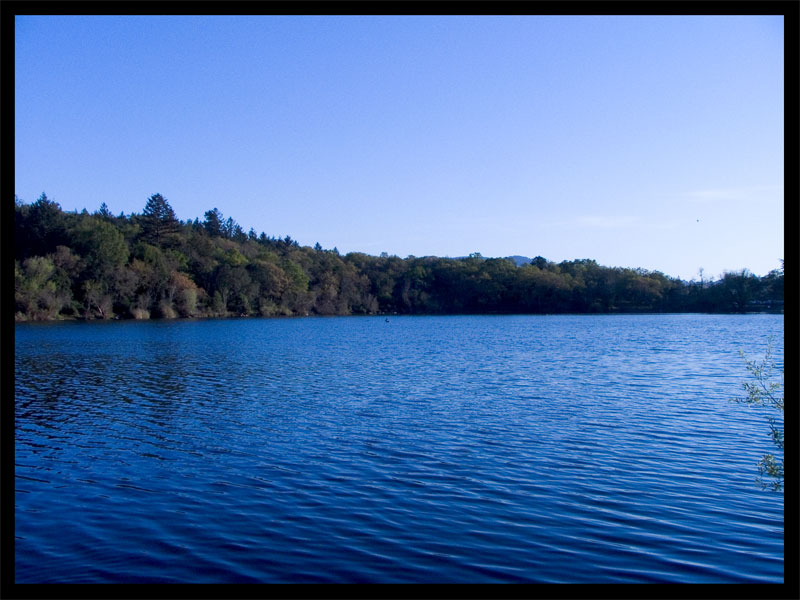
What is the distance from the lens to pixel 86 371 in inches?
1124

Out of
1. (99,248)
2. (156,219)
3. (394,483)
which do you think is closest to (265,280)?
(156,219)

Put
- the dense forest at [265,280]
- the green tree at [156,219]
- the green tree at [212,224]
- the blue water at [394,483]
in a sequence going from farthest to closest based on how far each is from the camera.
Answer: the green tree at [212,224]
the green tree at [156,219]
the dense forest at [265,280]
the blue water at [394,483]

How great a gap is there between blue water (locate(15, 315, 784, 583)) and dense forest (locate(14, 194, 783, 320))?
43.8 metres

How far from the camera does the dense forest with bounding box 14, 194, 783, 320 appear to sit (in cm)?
8162

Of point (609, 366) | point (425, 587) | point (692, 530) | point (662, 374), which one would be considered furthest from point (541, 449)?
point (609, 366)

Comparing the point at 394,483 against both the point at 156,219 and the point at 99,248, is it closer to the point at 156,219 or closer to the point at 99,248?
the point at 99,248

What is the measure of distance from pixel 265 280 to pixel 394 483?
335 feet

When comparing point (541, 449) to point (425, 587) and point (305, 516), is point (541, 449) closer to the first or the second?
point (305, 516)

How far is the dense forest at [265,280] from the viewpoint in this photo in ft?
268

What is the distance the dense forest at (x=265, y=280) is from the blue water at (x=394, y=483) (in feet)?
144

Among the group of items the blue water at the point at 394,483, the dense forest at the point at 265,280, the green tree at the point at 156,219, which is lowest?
the blue water at the point at 394,483

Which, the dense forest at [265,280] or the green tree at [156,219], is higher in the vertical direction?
the green tree at [156,219]

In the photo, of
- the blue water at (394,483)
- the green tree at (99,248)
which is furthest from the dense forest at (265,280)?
the blue water at (394,483)

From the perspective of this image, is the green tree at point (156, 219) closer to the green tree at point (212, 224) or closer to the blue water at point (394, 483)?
the green tree at point (212, 224)
